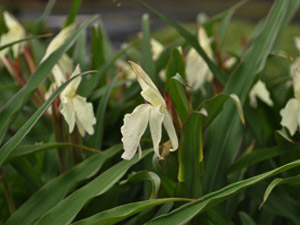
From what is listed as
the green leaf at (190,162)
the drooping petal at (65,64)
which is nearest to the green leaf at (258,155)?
the green leaf at (190,162)

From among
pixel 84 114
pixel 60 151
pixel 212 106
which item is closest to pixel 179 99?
pixel 212 106

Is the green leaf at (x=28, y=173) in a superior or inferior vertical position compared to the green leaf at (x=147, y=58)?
inferior

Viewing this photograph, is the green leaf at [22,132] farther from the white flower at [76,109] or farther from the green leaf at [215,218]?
the green leaf at [215,218]

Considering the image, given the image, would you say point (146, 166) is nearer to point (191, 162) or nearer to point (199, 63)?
point (191, 162)

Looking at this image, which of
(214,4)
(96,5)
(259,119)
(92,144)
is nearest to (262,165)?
(259,119)

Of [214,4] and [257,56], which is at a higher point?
[257,56]

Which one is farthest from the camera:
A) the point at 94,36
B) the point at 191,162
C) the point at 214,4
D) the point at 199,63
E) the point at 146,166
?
the point at 214,4
